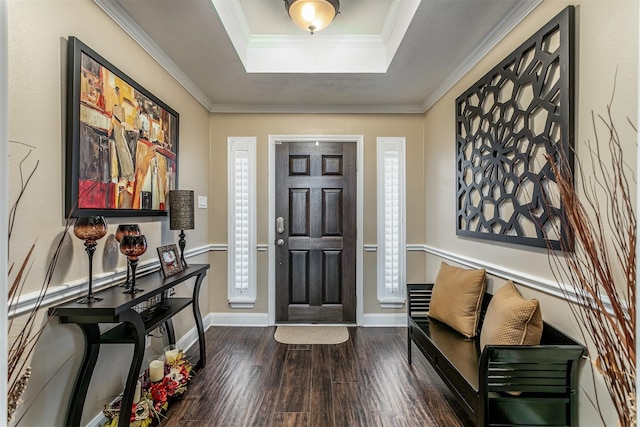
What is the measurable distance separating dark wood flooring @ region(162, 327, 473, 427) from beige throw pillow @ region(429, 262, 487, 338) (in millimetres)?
497

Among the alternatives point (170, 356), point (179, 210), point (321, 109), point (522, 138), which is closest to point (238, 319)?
point (170, 356)

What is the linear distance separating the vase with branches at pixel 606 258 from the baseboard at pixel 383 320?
2157 mm

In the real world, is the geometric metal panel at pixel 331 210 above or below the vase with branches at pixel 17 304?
above

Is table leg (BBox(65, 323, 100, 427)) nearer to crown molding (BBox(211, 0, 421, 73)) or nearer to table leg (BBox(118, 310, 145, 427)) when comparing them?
table leg (BBox(118, 310, 145, 427))

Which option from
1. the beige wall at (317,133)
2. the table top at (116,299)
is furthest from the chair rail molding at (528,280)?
the table top at (116,299)

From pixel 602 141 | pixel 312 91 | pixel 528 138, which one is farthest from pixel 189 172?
pixel 602 141

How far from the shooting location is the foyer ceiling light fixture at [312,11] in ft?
6.69

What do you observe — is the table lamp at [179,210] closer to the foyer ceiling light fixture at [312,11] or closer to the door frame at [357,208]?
the door frame at [357,208]

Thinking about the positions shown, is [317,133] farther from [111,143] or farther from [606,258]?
[606,258]

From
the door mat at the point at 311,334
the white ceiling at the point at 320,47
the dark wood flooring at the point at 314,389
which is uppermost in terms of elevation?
the white ceiling at the point at 320,47

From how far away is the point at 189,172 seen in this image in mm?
2996

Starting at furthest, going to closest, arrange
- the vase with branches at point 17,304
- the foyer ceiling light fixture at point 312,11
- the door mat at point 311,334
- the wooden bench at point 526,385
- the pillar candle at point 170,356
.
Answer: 1. the door mat at point 311,334
2. the pillar candle at point 170,356
3. the foyer ceiling light fixture at point 312,11
4. the wooden bench at point 526,385
5. the vase with branches at point 17,304

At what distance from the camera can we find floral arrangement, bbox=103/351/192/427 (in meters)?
1.75

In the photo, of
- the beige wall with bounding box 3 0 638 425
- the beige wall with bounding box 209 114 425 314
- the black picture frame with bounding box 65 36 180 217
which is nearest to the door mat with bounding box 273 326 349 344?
the beige wall with bounding box 209 114 425 314
